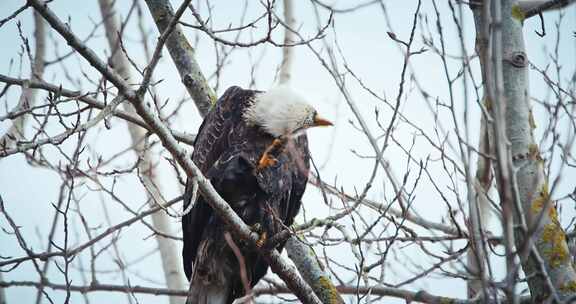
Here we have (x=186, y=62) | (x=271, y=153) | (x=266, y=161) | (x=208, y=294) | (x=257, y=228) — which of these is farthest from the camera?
(x=186, y=62)

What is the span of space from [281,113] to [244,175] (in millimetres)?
548

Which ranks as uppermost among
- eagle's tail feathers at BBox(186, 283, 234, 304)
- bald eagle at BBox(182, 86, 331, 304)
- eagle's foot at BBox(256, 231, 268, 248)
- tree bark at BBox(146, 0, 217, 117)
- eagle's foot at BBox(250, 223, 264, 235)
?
tree bark at BBox(146, 0, 217, 117)

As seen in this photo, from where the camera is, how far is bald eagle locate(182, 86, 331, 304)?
4.32 metres

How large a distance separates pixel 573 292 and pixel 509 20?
1534 millimetres

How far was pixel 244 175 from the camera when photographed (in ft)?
14.1

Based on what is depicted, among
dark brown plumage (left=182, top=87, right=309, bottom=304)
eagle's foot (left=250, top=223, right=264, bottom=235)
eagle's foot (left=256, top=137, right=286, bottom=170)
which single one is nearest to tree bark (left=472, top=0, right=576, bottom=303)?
dark brown plumage (left=182, top=87, right=309, bottom=304)

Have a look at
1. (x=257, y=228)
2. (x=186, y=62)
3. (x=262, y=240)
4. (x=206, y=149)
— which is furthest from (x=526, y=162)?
(x=186, y=62)

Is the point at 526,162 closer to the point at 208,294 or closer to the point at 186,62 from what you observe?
the point at 208,294

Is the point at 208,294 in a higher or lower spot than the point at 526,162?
lower

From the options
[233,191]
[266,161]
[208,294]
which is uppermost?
[266,161]

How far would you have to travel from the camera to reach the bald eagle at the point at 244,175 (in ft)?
14.2

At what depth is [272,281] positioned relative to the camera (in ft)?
16.6

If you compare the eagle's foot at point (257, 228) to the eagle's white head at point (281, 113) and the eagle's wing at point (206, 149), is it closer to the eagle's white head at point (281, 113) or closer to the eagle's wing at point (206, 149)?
the eagle's wing at point (206, 149)

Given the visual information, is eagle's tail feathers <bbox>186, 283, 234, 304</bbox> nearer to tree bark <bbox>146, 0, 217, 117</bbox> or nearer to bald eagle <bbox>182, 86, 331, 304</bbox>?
bald eagle <bbox>182, 86, 331, 304</bbox>
